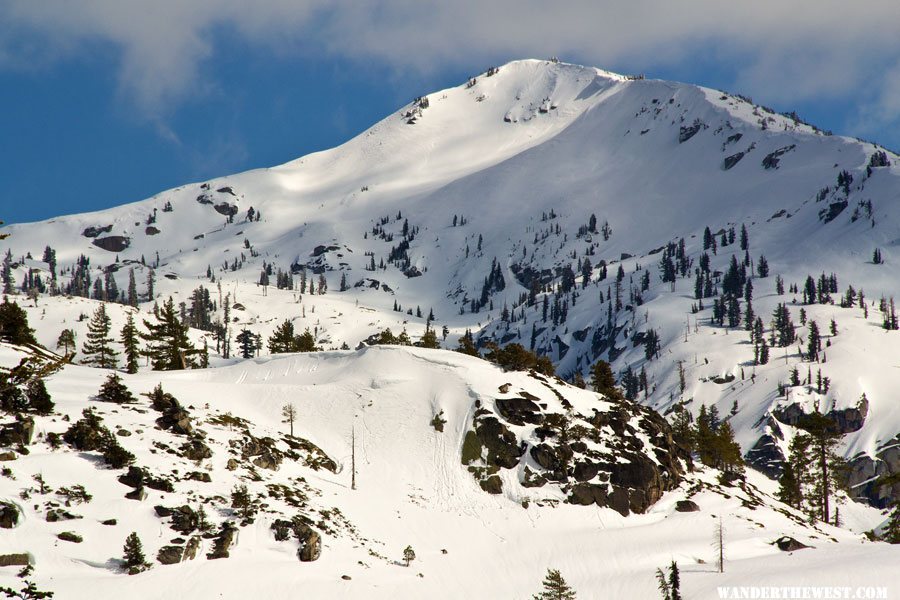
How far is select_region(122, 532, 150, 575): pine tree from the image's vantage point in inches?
1542

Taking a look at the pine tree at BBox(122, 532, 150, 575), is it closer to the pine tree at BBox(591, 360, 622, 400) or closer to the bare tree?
the bare tree

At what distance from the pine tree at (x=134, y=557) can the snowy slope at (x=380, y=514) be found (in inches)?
24.7

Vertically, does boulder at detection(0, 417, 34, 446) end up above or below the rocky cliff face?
above

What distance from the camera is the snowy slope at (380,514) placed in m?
42.2

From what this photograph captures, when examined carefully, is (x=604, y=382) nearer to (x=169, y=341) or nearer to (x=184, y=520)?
(x=169, y=341)

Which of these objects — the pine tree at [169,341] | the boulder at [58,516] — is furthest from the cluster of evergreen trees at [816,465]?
the pine tree at [169,341]

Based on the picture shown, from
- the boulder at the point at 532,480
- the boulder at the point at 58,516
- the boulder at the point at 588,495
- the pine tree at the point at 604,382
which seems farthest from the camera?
the pine tree at the point at 604,382

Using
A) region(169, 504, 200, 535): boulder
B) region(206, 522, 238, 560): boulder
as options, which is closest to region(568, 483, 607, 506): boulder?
region(206, 522, 238, 560): boulder

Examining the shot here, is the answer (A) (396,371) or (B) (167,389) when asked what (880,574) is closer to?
(A) (396,371)

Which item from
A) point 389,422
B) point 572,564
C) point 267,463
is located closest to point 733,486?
point 572,564

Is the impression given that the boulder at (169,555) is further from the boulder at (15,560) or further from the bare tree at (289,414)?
the bare tree at (289,414)

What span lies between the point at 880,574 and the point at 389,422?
50.7m

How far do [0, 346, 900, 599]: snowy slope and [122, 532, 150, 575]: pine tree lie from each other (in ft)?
2.06

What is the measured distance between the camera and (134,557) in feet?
129
